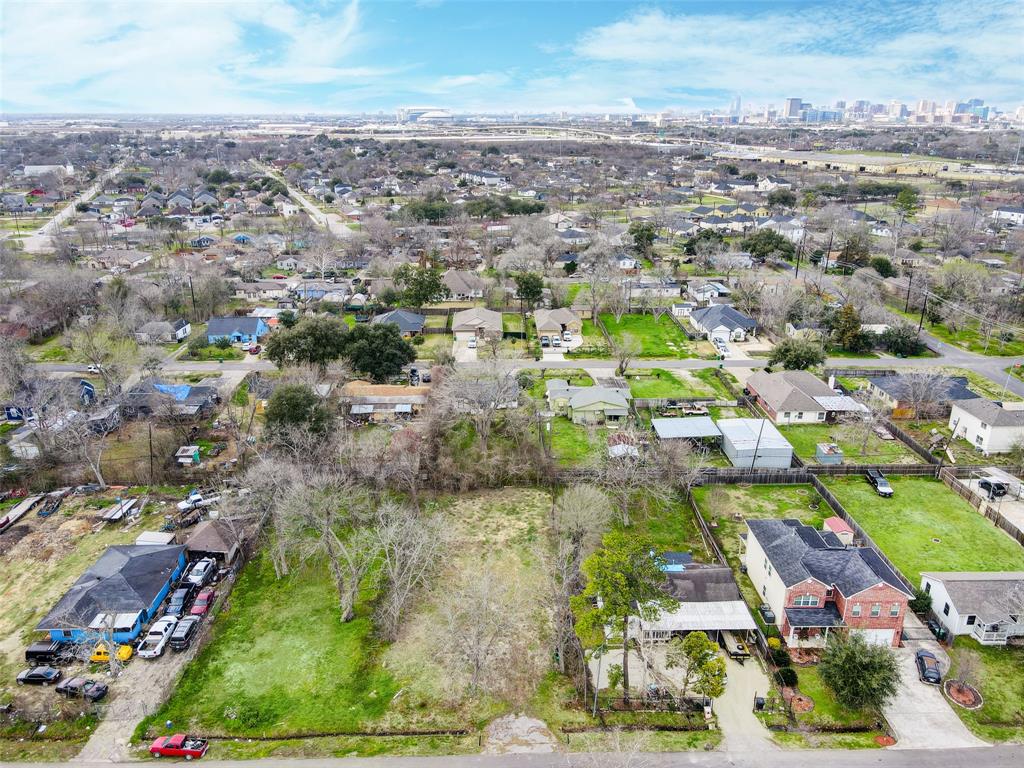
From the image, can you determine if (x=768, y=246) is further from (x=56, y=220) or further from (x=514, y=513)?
(x=56, y=220)

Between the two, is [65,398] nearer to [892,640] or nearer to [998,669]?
[892,640]

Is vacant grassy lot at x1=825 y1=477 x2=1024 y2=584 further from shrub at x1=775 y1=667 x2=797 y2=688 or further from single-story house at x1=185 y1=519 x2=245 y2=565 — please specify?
single-story house at x1=185 y1=519 x2=245 y2=565

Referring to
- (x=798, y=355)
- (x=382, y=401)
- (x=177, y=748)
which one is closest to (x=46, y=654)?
(x=177, y=748)

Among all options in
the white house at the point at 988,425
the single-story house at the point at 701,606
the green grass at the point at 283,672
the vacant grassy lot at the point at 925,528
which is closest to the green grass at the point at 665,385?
the vacant grassy lot at the point at 925,528

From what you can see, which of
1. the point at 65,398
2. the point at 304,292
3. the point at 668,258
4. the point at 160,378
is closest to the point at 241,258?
the point at 304,292

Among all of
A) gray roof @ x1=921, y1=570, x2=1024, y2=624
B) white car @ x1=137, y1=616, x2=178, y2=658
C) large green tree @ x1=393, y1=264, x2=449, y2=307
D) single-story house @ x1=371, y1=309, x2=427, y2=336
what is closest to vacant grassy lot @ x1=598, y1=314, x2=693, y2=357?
large green tree @ x1=393, y1=264, x2=449, y2=307

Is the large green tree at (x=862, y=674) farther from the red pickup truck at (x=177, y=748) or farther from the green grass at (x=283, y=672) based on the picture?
the red pickup truck at (x=177, y=748)
